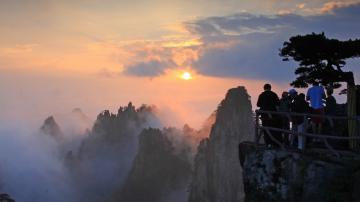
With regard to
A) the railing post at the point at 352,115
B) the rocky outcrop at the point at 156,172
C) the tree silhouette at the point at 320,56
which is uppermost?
the tree silhouette at the point at 320,56

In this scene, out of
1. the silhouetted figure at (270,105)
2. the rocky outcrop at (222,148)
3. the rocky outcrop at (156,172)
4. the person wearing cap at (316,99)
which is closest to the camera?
the person wearing cap at (316,99)

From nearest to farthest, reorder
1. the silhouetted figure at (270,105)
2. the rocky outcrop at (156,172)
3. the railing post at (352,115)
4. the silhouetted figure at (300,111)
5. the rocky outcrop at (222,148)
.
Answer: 1. the railing post at (352,115)
2. the silhouetted figure at (300,111)
3. the silhouetted figure at (270,105)
4. the rocky outcrop at (222,148)
5. the rocky outcrop at (156,172)

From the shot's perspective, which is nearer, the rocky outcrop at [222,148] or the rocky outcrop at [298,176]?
the rocky outcrop at [298,176]

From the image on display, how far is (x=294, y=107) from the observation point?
86.2 feet

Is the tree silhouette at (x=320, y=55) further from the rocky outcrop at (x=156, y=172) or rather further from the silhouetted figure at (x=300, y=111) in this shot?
the rocky outcrop at (x=156, y=172)

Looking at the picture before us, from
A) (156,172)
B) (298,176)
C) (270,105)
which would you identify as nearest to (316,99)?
(270,105)

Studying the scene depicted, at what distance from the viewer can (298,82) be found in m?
31.1

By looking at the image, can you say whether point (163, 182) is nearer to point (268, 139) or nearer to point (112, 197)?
point (112, 197)

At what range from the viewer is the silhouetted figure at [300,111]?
2450cm

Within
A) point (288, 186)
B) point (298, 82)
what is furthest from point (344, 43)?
point (288, 186)

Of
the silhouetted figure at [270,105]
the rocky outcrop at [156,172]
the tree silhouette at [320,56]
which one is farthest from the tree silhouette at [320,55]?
the rocky outcrop at [156,172]

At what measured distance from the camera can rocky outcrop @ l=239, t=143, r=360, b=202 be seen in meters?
22.2

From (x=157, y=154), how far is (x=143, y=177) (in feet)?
31.3

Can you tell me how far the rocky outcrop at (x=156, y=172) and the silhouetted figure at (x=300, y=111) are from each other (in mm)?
150250
